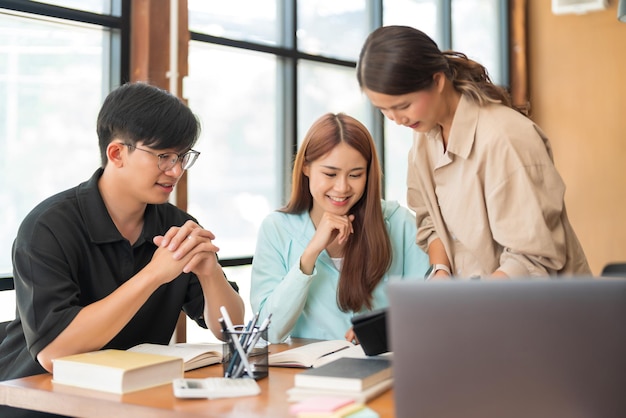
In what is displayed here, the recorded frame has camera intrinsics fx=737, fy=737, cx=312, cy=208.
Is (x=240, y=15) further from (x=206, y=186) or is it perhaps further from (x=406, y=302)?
(x=406, y=302)

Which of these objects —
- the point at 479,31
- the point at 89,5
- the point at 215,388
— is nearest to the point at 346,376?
the point at 215,388

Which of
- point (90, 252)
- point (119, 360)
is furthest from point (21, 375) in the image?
point (119, 360)

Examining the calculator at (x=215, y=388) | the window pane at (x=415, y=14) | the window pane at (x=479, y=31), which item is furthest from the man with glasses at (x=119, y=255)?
the window pane at (x=479, y=31)

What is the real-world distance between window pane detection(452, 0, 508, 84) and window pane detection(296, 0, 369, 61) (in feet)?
3.80

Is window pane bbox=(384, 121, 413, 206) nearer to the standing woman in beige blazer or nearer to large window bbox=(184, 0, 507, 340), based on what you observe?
large window bbox=(184, 0, 507, 340)

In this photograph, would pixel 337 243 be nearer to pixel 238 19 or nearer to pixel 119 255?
pixel 119 255

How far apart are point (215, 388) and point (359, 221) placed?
1.08 meters

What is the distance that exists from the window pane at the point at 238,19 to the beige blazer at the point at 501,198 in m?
1.97

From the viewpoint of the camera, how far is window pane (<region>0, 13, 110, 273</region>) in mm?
2816

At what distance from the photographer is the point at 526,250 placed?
1756mm

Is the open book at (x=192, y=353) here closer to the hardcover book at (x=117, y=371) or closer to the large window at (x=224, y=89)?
the hardcover book at (x=117, y=371)

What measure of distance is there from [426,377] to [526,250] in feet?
2.98

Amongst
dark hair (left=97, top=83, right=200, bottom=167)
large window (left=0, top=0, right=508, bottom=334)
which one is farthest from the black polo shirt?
large window (left=0, top=0, right=508, bottom=334)

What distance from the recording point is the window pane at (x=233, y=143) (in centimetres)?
369
